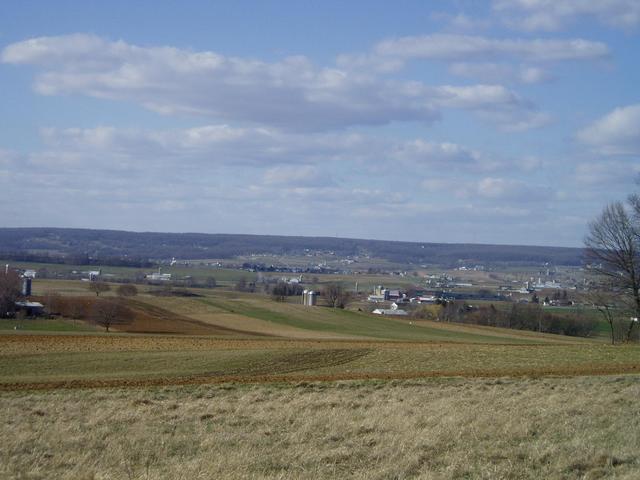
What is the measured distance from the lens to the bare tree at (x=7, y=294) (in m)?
58.2

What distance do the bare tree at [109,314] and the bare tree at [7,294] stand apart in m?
6.15

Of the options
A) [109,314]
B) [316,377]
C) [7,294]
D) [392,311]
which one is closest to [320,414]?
[316,377]

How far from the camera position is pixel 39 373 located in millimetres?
27719

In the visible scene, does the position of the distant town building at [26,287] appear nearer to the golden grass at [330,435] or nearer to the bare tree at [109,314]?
the bare tree at [109,314]

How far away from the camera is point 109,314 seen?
57375 millimetres

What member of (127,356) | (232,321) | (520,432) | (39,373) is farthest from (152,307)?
(520,432)

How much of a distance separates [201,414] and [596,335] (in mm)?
71136

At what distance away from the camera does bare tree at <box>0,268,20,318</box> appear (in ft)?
191

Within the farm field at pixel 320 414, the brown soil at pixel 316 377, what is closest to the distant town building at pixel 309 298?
the farm field at pixel 320 414

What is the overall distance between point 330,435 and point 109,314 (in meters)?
48.6

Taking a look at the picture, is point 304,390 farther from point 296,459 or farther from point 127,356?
point 127,356

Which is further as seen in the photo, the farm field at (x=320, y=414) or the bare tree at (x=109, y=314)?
the bare tree at (x=109, y=314)

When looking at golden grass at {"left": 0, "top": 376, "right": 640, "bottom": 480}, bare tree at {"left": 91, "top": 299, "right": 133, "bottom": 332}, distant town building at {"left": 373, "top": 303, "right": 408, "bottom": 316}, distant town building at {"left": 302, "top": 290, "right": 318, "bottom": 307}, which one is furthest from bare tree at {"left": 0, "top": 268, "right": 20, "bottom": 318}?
golden grass at {"left": 0, "top": 376, "right": 640, "bottom": 480}

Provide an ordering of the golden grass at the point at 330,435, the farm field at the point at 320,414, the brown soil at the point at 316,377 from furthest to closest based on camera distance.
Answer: the brown soil at the point at 316,377, the farm field at the point at 320,414, the golden grass at the point at 330,435
